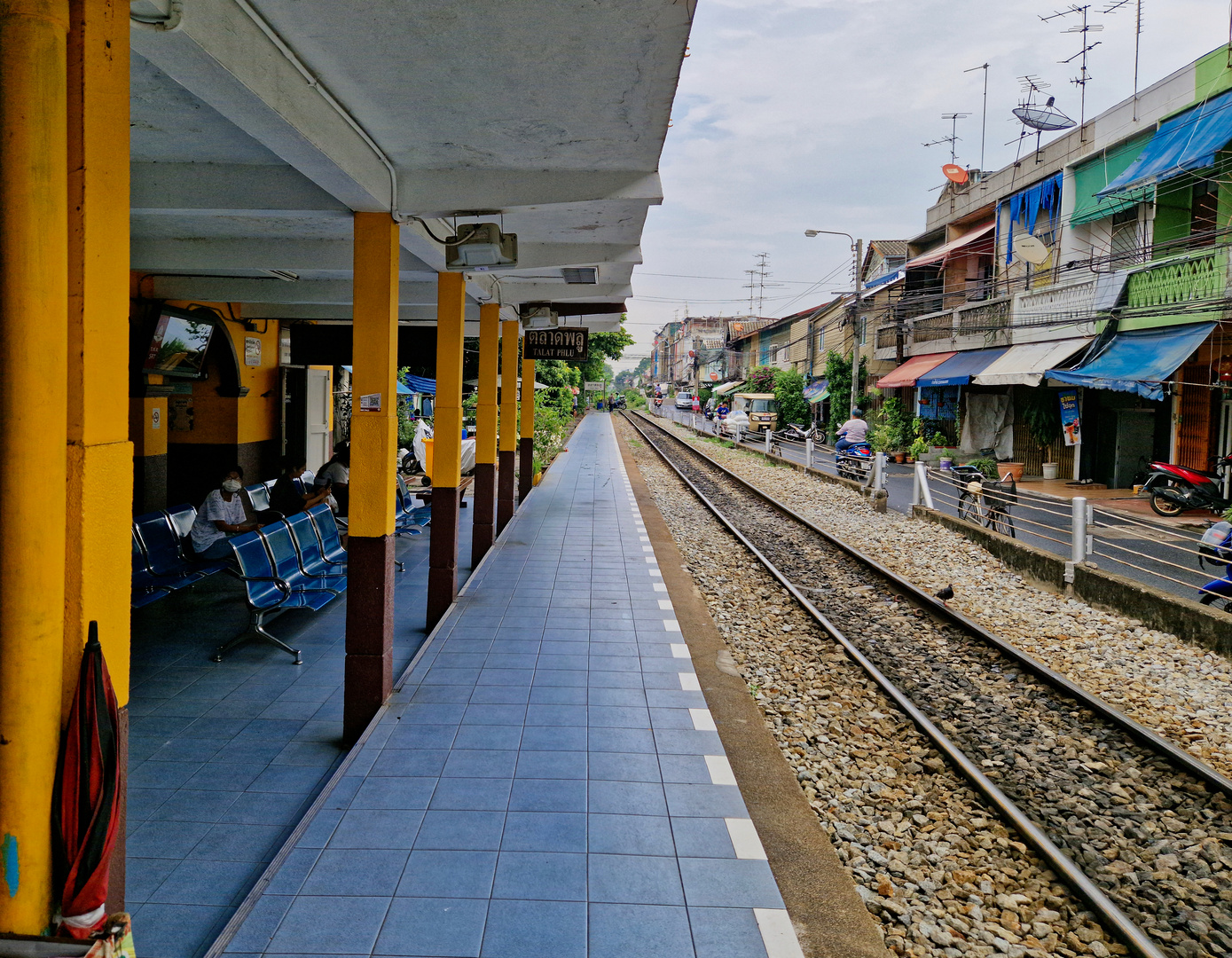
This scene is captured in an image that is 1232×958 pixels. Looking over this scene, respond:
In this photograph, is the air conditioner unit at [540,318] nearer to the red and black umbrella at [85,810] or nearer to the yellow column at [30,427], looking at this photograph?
the yellow column at [30,427]

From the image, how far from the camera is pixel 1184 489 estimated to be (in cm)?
1355

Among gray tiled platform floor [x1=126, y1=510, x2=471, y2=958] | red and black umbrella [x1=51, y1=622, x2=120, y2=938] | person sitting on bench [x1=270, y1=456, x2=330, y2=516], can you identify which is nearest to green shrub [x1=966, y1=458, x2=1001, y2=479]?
gray tiled platform floor [x1=126, y1=510, x2=471, y2=958]

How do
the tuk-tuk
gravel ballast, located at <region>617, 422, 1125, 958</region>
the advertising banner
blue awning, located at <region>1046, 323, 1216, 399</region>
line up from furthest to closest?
the tuk-tuk, the advertising banner, blue awning, located at <region>1046, 323, 1216, 399</region>, gravel ballast, located at <region>617, 422, 1125, 958</region>

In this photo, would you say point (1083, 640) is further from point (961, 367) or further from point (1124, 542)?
point (961, 367)

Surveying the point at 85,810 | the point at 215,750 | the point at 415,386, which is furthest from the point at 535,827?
the point at 415,386

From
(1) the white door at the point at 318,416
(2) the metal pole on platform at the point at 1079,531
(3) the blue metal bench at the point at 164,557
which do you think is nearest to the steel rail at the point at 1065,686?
(2) the metal pole on platform at the point at 1079,531

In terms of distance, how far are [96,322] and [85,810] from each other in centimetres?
146

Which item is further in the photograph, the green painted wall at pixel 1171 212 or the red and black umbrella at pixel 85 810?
the green painted wall at pixel 1171 212

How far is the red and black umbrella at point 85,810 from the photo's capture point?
245 cm

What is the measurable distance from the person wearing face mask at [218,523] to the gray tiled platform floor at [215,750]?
0.58 metres

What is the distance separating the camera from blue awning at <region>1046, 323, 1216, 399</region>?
13.8m

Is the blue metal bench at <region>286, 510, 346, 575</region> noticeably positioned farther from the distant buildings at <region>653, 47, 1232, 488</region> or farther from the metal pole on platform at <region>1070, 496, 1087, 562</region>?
the distant buildings at <region>653, 47, 1232, 488</region>

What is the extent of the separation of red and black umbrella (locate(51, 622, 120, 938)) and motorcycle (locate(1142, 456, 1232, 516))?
49.4 feet

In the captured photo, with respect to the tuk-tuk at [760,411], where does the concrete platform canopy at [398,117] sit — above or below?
above
